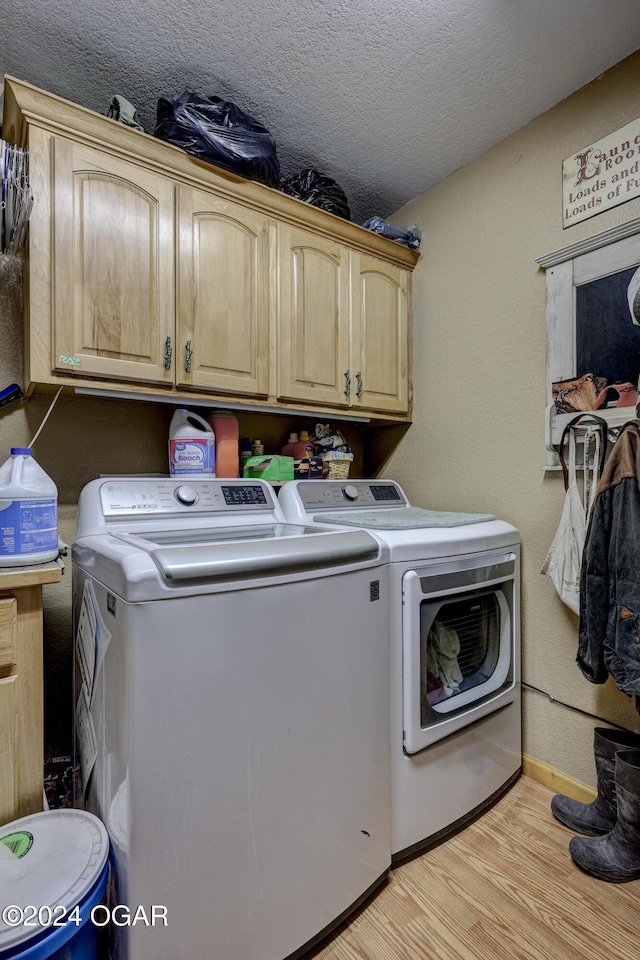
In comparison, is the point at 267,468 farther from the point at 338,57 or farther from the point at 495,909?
the point at 495,909

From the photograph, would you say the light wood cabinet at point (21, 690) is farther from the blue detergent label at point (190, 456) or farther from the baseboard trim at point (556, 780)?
the baseboard trim at point (556, 780)

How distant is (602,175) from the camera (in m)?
1.61

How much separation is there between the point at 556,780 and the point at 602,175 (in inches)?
85.3

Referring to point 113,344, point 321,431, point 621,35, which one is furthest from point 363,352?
point 621,35

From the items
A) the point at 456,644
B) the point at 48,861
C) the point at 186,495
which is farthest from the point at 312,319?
the point at 48,861

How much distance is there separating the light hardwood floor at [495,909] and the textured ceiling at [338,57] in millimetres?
2530

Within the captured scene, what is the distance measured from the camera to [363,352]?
216cm

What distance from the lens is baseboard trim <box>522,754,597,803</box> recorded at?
5.41 feet

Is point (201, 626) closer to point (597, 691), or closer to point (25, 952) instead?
point (25, 952)

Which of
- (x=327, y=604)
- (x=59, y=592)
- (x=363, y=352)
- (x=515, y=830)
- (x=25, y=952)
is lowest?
(x=515, y=830)

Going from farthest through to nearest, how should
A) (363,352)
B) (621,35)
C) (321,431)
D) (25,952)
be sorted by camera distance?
1. (321,431)
2. (363,352)
3. (621,35)
4. (25,952)

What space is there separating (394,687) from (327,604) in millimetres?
409

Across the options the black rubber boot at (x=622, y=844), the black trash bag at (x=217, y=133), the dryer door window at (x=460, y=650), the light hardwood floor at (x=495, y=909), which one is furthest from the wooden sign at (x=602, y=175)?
the light hardwood floor at (x=495, y=909)

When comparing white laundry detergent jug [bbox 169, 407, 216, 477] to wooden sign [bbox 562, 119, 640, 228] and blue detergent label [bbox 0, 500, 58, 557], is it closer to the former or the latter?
blue detergent label [bbox 0, 500, 58, 557]
